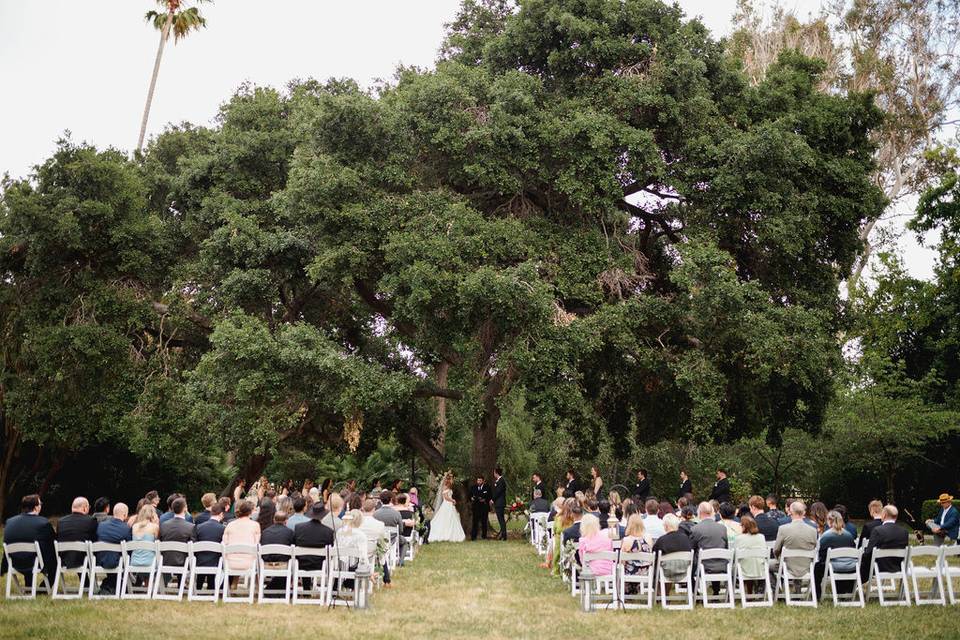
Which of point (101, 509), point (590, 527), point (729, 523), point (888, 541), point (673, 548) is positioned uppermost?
point (101, 509)

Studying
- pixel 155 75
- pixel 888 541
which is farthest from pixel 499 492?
pixel 155 75

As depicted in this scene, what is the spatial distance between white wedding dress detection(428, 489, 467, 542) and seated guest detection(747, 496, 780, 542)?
32.5ft

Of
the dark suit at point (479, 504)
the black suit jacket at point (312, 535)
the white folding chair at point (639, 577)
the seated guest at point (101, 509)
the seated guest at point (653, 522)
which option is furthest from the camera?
the dark suit at point (479, 504)

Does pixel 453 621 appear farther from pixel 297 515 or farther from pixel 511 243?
pixel 511 243

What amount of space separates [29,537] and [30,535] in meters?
0.02

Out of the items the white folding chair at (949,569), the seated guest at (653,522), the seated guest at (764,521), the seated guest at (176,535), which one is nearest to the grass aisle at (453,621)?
the white folding chair at (949,569)

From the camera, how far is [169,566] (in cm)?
1127

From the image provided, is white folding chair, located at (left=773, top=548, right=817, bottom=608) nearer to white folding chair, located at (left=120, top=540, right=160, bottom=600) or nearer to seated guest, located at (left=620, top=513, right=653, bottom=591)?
seated guest, located at (left=620, top=513, right=653, bottom=591)

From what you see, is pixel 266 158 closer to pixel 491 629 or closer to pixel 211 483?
pixel 211 483

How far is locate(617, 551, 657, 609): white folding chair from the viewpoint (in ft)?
36.6

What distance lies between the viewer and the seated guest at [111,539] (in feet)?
37.2

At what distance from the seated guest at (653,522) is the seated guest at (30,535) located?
7.65 meters

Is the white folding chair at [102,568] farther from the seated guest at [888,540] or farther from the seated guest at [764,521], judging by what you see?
the seated guest at [888,540]

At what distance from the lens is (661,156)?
2159 centimetres
